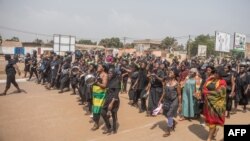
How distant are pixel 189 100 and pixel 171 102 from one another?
5.27 feet

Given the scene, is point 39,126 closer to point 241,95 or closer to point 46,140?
point 46,140

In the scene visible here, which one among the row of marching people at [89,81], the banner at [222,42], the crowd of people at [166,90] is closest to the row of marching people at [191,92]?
the crowd of people at [166,90]

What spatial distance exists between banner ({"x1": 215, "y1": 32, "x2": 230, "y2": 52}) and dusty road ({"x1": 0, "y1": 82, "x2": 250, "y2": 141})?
649 inches

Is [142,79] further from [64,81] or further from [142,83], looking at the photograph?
[64,81]

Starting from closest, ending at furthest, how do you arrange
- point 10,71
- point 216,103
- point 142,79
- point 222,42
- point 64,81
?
point 216,103 < point 142,79 < point 10,71 < point 64,81 < point 222,42

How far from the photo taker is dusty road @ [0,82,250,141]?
7594mm

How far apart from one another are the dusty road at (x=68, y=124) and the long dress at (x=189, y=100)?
292 millimetres

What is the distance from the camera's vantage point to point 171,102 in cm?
757

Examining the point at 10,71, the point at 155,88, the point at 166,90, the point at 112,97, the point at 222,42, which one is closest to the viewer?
the point at 112,97

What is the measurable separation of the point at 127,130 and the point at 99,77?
1653 millimetres

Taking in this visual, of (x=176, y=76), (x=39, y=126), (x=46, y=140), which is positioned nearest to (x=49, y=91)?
(x=39, y=126)

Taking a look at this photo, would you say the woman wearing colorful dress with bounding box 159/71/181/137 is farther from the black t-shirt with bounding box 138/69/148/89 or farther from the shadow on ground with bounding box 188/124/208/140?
the black t-shirt with bounding box 138/69/148/89

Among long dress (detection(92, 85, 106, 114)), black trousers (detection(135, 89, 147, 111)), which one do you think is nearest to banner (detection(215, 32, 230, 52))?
black trousers (detection(135, 89, 147, 111))

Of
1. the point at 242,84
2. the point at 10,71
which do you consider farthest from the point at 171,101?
the point at 10,71
